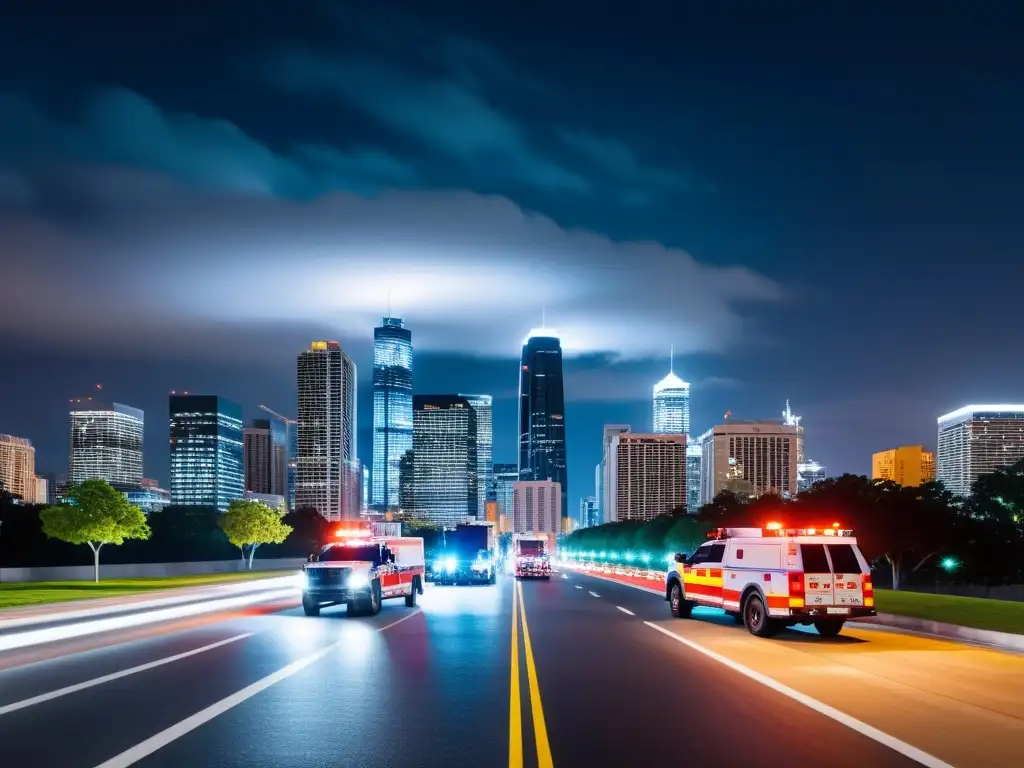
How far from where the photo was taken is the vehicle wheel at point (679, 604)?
2891 cm

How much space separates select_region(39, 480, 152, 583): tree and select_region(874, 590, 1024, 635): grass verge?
42111 millimetres

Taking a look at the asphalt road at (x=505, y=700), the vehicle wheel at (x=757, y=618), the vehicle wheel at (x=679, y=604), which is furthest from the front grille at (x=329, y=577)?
the vehicle wheel at (x=757, y=618)

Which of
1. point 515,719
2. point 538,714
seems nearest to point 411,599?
point 538,714

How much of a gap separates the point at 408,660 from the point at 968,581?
9461 centimetres

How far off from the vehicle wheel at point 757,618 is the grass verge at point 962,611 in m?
4.60

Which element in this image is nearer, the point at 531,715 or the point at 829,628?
the point at 531,715

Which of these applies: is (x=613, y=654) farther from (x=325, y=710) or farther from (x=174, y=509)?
(x=174, y=509)

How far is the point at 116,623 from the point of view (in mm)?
27172

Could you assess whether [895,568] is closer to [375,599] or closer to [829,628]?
[375,599]

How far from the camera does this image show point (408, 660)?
Answer: 60.2 feet

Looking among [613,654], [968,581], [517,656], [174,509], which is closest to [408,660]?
[517,656]

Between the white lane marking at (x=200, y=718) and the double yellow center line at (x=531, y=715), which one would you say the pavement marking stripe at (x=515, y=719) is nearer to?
the double yellow center line at (x=531, y=715)

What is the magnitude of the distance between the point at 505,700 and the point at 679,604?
16088 millimetres

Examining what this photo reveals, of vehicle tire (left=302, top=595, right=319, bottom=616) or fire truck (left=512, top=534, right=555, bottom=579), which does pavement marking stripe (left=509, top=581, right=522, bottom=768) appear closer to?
vehicle tire (left=302, top=595, right=319, bottom=616)
